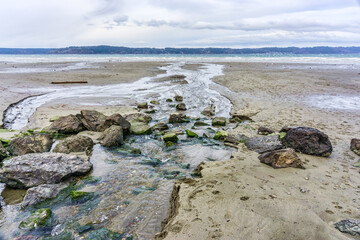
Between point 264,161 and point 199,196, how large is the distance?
2.67m

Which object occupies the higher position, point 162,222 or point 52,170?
point 52,170

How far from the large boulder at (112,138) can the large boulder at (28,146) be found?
1.90 meters

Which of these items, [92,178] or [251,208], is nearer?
[251,208]

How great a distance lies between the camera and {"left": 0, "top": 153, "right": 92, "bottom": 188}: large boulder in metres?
5.71

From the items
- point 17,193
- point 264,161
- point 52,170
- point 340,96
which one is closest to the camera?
point 17,193

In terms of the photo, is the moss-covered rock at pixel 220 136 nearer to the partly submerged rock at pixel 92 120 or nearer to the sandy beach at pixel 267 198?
the sandy beach at pixel 267 198

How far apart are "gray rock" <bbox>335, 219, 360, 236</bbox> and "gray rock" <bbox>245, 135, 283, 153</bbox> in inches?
139

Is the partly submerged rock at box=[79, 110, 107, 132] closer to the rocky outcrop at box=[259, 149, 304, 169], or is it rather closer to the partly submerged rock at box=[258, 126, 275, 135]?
the partly submerged rock at box=[258, 126, 275, 135]

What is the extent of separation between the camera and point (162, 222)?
4.48m

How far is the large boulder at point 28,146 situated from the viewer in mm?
7293

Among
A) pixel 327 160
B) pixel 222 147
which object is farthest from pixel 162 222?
pixel 327 160

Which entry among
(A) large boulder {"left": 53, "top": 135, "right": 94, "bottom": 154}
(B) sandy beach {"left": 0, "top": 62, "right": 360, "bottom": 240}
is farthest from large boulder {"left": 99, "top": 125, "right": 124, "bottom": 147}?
(B) sandy beach {"left": 0, "top": 62, "right": 360, "bottom": 240}

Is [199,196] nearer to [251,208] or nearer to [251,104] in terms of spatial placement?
[251,208]

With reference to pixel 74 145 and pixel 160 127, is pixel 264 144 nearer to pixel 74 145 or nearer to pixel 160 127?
pixel 160 127
